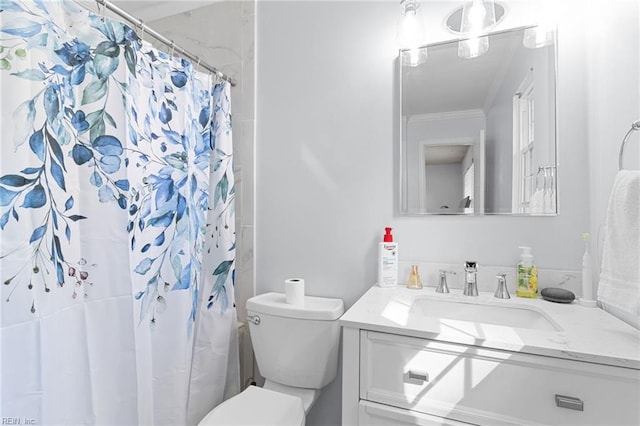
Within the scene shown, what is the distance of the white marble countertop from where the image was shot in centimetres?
76

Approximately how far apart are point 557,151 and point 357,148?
0.78 m

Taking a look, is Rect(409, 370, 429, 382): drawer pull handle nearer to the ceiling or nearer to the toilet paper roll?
the toilet paper roll

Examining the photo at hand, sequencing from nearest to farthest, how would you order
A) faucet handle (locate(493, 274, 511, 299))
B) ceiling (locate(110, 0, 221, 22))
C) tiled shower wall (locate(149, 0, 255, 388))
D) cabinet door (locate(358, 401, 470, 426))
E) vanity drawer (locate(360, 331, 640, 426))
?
1. vanity drawer (locate(360, 331, 640, 426))
2. cabinet door (locate(358, 401, 470, 426))
3. faucet handle (locate(493, 274, 511, 299))
4. tiled shower wall (locate(149, 0, 255, 388))
5. ceiling (locate(110, 0, 221, 22))

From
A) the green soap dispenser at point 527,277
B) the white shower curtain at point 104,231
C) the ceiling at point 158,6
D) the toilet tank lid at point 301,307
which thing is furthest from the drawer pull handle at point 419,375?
the ceiling at point 158,6

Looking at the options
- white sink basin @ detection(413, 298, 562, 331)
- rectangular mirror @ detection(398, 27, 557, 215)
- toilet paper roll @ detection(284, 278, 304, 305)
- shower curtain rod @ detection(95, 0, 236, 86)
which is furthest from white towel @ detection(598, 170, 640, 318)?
shower curtain rod @ detection(95, 0, 236, 86)

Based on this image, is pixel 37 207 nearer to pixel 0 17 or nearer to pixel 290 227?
pixel 0 17

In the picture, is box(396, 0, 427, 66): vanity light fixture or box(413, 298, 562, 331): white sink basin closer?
box(413, 298, 562, 331): white sink basin

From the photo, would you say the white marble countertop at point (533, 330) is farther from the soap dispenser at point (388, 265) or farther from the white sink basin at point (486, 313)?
the soap dispenser at point (388, 265)

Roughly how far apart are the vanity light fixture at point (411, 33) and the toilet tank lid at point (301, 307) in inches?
43.4

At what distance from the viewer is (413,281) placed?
134 cm

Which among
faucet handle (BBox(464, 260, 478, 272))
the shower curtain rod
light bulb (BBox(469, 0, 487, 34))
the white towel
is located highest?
light bulb (BBox(469, 0, 487, 34))

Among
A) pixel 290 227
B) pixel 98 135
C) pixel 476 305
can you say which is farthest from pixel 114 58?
pixel 476 305

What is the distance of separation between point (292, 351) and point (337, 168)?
32.5 inches

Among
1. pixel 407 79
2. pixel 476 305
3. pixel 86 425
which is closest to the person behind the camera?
pixel 86 425
